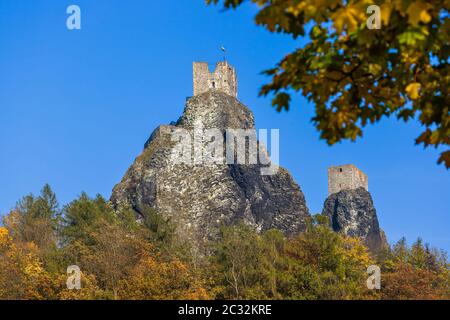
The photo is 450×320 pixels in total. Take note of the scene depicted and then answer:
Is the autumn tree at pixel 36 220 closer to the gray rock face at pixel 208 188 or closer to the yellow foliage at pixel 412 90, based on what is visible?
the gray rock face at pixel 208 188

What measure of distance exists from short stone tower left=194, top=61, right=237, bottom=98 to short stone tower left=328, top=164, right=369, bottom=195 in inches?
976

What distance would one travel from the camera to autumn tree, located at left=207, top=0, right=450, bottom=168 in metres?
10.2

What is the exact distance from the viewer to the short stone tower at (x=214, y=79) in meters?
127

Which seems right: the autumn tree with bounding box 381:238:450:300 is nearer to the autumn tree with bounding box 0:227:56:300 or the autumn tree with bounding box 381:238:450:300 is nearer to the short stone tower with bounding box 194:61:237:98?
the autumn tree with bounding box 0:227:56:300

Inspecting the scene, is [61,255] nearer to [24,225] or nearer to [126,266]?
[126,266]

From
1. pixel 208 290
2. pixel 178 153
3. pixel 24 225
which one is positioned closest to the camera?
pixel 208 290

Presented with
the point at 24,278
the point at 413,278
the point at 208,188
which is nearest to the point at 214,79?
the point at 208,188

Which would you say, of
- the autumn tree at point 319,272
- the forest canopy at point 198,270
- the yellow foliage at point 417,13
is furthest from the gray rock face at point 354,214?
the yellow foliage at point 417,13

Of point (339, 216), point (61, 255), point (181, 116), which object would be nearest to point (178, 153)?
point (181, 116)

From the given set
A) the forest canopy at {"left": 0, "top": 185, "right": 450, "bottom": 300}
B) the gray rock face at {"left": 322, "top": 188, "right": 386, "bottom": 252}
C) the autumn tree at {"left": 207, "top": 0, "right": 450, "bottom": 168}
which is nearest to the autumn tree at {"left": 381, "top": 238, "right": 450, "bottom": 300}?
the forest canopy at {"left": 0, "top": 185, "right": 450, "bottom": 300}

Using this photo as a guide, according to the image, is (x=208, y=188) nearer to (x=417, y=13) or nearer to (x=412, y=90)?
(x=412, y=90)
